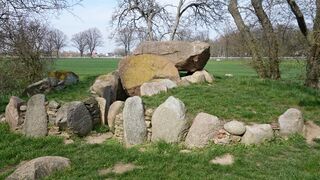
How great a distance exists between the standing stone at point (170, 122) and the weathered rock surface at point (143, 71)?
12.7 ft

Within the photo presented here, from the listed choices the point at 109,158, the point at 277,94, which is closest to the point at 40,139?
the point at 109,158

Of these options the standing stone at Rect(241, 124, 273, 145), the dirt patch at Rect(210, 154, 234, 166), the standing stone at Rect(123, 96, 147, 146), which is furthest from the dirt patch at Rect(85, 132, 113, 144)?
the standing stone at Rect(241, 124, 273, 145)

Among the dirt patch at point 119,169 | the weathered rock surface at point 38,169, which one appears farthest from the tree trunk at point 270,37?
the weathered rock surface at point 38,169

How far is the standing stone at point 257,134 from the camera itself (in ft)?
24.6

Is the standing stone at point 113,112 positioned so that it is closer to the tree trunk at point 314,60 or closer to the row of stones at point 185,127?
the row of stones at point 185,127

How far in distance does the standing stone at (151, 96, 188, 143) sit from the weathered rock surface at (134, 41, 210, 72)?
4774 millimetres

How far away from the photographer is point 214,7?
98.8 ft

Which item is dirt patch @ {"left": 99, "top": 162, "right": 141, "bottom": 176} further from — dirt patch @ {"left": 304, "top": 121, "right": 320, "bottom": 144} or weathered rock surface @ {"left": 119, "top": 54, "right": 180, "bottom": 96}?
weathered rock surface @ {"left": 119, "top": 54, "right": 180, "bottom": 96}

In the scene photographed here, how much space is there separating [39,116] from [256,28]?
12231 mm

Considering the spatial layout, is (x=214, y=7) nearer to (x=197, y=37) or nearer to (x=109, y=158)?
(x=197, y=37)

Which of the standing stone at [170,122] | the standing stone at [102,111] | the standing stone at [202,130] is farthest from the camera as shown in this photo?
the standing stone at [102,111]

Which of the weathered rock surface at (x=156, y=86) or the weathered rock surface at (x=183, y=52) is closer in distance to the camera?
the weathered rock surface at (x=156, y=86)

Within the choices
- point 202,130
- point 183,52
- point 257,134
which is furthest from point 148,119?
point 183,52

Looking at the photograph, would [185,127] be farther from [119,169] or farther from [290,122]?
[290,122]
